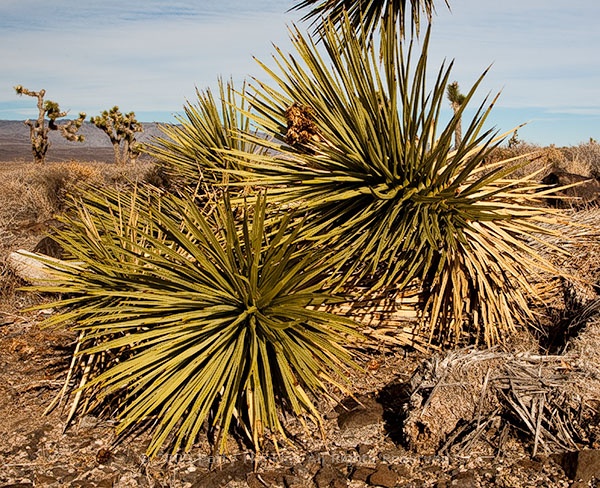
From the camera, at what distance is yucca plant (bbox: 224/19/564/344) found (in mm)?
3686

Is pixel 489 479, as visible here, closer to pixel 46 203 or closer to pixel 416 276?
pixel 416 276

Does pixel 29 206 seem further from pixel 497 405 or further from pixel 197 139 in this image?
pixel 497 405

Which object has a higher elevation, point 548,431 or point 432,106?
point 432,106

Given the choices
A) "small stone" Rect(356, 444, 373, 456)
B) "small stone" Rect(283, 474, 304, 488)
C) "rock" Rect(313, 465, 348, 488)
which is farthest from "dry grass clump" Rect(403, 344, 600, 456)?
"small stone" Rect(283, 474, 304, 488)

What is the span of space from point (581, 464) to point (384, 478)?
90cm

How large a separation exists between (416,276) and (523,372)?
1280mm

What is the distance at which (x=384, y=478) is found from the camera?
2.94 meters

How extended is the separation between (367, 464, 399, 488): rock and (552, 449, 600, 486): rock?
779 mm

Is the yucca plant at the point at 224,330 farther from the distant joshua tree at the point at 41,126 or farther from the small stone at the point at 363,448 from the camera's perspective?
the distant joshua tree at the point at 41,126

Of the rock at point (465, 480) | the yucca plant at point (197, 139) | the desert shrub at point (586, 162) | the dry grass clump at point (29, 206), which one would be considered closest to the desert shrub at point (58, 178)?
the dry grass clump at point (29, 206)

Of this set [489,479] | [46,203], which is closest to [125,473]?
[489,479]

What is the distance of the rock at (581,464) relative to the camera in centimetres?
272

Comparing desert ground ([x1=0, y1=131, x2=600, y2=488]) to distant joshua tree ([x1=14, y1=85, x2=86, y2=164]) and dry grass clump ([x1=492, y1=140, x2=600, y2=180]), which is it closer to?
dry grass clump ([x1=492, y1=140, x2=600, y2=180])

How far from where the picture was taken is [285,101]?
14.8ft
